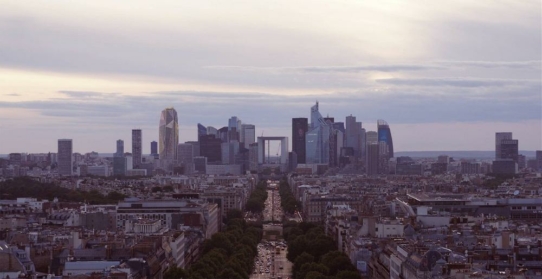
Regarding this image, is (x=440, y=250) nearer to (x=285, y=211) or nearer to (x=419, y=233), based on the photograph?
(x=419, y=233)

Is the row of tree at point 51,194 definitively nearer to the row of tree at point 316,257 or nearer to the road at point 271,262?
the road at point 271,262

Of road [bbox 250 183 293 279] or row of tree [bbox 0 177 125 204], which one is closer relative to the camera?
road [bbox 250 183 293 279]

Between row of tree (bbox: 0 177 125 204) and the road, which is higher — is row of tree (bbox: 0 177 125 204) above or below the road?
above

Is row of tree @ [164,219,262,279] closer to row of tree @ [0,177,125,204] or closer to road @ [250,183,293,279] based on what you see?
road @ [250,183,293,279]

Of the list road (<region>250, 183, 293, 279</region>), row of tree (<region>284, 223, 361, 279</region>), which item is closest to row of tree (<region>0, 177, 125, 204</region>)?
road (<region>250, 183, 293, 279</region>)

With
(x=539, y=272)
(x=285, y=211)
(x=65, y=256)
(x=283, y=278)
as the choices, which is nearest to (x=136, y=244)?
(x=65, y=256)

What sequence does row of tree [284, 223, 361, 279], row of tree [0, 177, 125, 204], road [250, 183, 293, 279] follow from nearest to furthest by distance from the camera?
row of tree [284, 223, 361, 279]
road [250, 183, 293, 279]
row of tree [0, 177, 125, 204]
